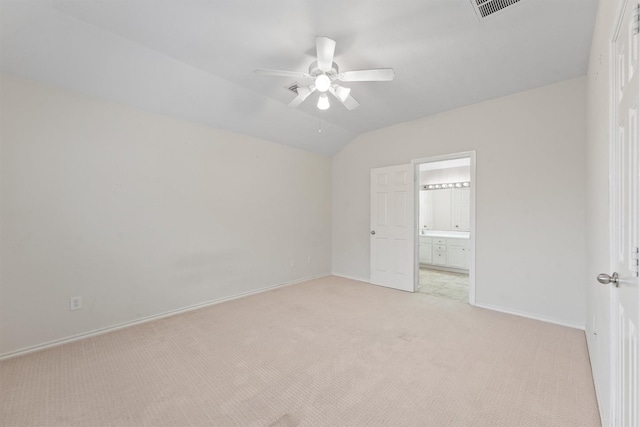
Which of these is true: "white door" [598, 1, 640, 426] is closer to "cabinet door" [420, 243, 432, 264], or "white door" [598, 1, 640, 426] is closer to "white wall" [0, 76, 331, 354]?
"white wall" [0, 76, 331, 354]

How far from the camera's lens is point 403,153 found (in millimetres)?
4258

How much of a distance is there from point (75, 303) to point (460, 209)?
21.7 ft

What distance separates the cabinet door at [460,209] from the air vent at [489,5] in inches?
177

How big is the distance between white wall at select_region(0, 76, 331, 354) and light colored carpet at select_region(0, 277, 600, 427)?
40 cm

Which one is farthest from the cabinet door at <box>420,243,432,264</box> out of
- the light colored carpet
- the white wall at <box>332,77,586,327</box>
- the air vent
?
the air vent

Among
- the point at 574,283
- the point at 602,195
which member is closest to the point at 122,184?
the point at 602,195

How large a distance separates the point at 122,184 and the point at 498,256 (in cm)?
451

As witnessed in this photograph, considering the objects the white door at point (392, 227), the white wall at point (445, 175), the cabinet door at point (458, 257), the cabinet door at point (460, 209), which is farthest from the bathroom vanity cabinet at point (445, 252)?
the white door at point (392, 227)

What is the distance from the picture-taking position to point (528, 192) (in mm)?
3129

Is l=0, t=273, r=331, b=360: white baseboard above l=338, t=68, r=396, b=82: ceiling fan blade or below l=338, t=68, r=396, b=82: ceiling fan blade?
below

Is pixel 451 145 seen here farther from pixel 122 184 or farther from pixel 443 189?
pixel 122 184

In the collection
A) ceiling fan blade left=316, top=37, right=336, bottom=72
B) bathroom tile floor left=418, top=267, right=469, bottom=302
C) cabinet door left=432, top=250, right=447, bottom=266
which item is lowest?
bathroom tile floor left=418, top=267, right=469, bottom=302

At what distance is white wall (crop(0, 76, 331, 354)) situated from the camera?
7.68 feet

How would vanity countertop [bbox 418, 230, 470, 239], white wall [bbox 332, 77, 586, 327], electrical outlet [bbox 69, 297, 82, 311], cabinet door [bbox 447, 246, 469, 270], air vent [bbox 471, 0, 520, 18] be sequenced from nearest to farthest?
air vent [bbox 471, 0, 520, 18] < electrical outlet [bbox 69, 297, 82, 311] < white wall [bbox 332, 77, 586, 327] < cabinet door [bbox 447, 246, 469, 270] < vanity countertop [bbox 418, 230, 470, 239]
